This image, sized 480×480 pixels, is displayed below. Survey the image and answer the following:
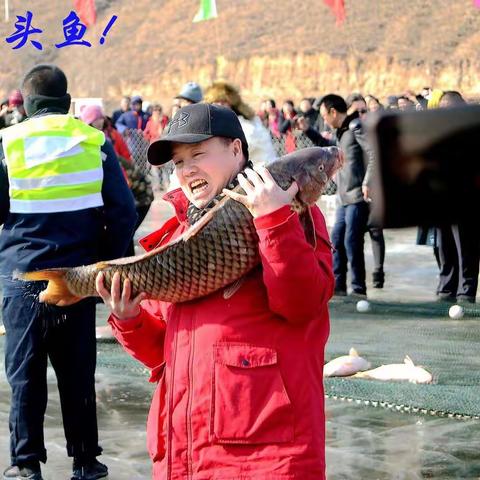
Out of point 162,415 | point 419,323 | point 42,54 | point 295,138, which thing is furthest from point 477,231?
point 42,54

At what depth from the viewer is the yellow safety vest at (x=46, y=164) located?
5.05 metres

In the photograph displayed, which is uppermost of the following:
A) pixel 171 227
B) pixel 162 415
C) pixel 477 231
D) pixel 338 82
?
pixel 477 231

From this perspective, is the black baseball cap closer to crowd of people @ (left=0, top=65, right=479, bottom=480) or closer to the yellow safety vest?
crowd of people @ (left=0, top=65, right=479, bottom=480)

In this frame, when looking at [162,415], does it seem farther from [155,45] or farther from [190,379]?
[155,45]

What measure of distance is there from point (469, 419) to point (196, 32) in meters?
66.6

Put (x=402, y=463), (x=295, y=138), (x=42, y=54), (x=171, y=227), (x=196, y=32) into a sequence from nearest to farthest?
(x=171, y=227)
(x=402, y=463)
(x=295, y=138)
(x=196, y=32)
(x=42, y=54)

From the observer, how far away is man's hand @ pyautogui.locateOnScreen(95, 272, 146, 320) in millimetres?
3189

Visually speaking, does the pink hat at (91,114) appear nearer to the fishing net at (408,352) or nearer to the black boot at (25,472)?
the fishing net at (408,352)

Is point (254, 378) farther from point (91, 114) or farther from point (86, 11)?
point (86, 11)

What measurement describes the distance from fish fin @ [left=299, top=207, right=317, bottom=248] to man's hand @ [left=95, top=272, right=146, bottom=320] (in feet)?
1.60

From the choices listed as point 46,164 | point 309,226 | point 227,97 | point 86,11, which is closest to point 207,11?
point 86,11

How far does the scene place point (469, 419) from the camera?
6406 mm

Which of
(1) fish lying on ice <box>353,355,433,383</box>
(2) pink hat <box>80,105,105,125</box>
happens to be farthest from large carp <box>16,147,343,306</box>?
(2) pink hat <box>80,105,105,125</box>

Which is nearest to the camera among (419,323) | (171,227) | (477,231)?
(477,231)
